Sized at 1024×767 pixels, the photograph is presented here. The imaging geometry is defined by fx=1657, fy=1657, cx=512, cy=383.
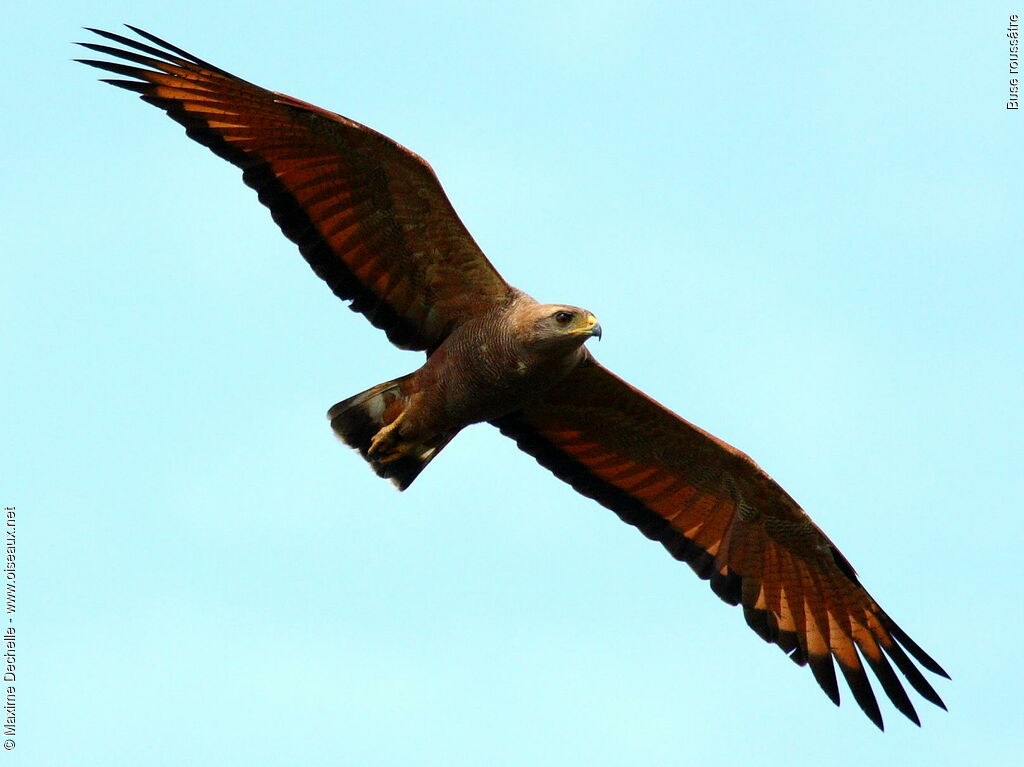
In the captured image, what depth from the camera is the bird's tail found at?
13422 mm

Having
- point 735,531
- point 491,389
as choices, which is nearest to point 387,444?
point 491,389

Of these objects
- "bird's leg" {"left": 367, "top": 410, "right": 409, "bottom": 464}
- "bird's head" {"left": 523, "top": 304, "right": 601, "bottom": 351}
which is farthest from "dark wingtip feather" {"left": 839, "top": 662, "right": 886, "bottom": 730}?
"bird's leg" {"left": 367, "top": 410, "right": 409, "bottom": 464}

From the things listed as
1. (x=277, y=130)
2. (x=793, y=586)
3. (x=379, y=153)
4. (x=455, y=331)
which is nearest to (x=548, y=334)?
(x=455, y=331)

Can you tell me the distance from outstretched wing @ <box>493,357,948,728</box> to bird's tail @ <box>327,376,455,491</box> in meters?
1.04

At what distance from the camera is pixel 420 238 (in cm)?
1298

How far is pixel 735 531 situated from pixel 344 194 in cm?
446

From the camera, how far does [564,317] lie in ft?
40.3

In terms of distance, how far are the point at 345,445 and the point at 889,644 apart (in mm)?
4919

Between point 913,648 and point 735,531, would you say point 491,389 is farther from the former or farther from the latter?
point 913,648

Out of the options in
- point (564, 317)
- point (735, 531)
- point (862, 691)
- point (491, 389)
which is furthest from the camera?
point (735, 531)

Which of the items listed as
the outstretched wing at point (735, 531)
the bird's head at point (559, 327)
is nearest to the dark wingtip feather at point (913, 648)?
the outstretched wing at point (735, 531)

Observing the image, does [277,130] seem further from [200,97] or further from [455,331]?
[455,331]

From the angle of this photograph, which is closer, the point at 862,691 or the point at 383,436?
the point at 383,436

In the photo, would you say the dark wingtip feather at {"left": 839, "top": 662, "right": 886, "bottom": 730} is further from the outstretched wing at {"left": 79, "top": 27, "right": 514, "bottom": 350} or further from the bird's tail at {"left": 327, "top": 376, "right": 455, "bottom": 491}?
the outstretched wing at {"left": 79, "top": 27, "right": 514, "bottom": 350}
